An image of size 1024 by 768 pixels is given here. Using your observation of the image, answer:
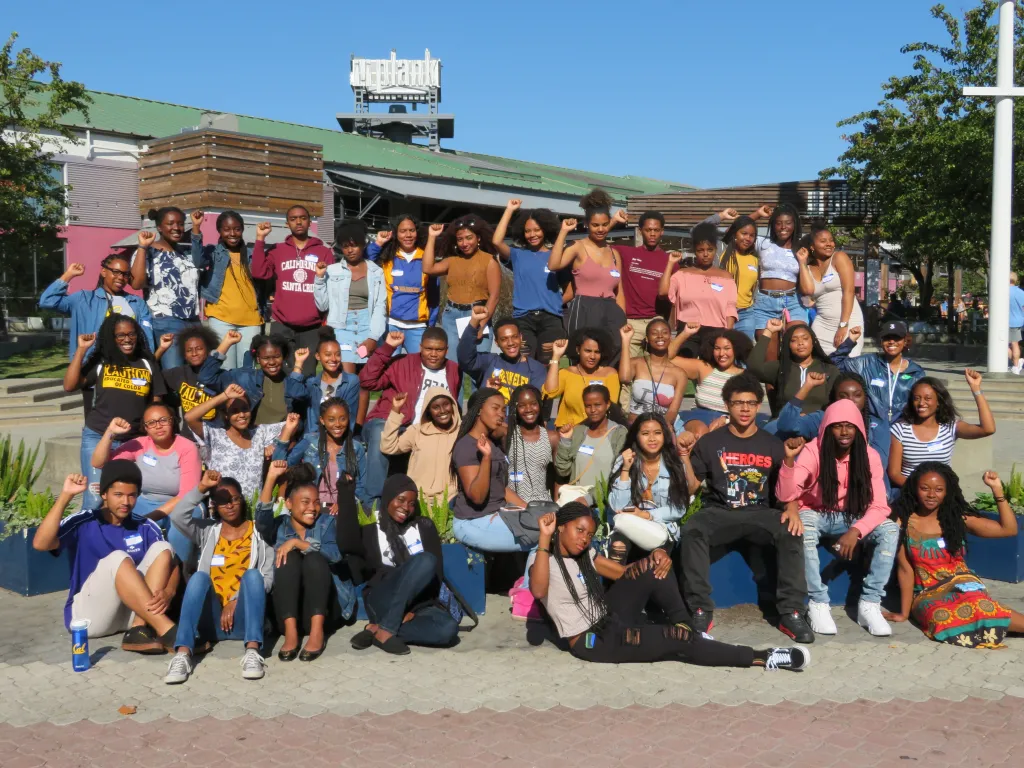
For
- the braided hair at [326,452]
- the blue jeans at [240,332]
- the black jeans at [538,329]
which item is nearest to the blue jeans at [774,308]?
the black jeans at [538,329]

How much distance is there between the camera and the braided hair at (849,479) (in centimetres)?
648

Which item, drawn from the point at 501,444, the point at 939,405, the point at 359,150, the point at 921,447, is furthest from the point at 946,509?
the point at 359,150

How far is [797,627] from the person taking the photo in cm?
613

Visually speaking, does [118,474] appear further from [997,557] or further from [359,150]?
[359,150]

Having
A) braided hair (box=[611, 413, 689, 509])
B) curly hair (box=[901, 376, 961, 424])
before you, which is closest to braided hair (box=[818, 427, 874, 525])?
curly hair (box=[901, 376, 961, 424])

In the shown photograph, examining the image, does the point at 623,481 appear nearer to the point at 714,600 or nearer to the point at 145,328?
the point at 714,600

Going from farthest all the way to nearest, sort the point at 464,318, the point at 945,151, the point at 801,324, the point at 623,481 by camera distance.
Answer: the point at 945,151 → the point at 464,318 → the point at 801,324 → the point at 623,481

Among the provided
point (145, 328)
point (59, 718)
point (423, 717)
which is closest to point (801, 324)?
point (423, 717)

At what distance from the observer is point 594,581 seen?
5.94 meters

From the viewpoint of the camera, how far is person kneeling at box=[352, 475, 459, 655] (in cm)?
599

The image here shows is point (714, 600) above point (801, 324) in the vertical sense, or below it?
below

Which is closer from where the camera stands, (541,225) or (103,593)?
(103,593)

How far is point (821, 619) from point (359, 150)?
100 feet

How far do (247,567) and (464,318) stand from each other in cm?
333
